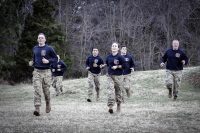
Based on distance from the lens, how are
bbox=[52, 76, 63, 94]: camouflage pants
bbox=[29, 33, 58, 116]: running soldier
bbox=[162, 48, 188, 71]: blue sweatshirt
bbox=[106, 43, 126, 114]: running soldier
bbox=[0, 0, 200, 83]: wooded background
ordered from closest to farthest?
bbox=[29, 33, 58, 116]: running soldier, bbox=[106, 43, 126, 114]: running soldier, bbox=[162, 48, 188, 71]: blue sweatshirt, bbox=[52, 76, 63, 94]: camouflage pants, bbox=[0, 0, 200, 83]: wooded background

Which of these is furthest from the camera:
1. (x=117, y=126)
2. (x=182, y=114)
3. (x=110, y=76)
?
(x=110, y=76)

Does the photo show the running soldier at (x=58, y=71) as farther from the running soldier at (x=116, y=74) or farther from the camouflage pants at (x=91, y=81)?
the running soldier at (x=116, y=74)

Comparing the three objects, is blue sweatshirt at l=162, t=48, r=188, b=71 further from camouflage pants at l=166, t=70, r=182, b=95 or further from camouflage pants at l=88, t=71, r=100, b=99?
camouflage pants at l=88, t=71, r=100, b=99

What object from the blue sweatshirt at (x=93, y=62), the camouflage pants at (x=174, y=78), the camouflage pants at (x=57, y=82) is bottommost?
the camouflage pants at (x=57, y=82)

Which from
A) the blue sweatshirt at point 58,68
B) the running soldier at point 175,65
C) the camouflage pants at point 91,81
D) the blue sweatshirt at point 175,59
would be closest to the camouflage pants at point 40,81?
the camouflage pants at point 91,81

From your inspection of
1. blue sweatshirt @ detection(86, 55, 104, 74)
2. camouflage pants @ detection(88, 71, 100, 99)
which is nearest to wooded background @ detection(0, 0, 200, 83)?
camouflage pants @ detection(88, 71, 100, 99)

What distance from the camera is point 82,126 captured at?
10555 mm

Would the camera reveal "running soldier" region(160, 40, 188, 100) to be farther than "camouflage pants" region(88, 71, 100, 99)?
No

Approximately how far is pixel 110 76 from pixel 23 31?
26.7 meters

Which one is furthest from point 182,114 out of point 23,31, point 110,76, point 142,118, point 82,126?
point 23,31

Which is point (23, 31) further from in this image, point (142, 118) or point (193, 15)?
point (142, 118)

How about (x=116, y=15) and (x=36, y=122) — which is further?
(x=116, y=15)

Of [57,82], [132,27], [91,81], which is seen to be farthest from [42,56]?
[132,27]

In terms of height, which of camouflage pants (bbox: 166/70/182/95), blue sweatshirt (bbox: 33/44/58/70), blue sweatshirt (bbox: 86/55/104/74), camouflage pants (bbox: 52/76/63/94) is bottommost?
camouflage pants (bbox: 52/76/63/94)
